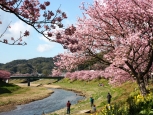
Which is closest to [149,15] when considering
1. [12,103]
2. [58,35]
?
[58,35]

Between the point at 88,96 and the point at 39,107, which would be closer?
the point at 39,107

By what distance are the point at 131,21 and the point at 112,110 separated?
6.49 m

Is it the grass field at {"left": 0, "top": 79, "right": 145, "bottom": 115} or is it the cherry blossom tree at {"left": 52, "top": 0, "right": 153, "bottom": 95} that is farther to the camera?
the grass field at {"left": 0, "top": 79, "right": 145, "bottom": 115}

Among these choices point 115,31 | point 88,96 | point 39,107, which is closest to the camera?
point 115,31

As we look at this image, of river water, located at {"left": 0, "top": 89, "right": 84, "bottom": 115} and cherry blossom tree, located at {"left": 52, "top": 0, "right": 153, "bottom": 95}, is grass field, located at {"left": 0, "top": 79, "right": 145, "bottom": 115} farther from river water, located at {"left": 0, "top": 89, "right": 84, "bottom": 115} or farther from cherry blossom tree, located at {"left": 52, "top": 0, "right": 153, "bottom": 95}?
cherry blossom tree, located at {"left": 52, "top": 0, "right": 153, "bottom": 95}

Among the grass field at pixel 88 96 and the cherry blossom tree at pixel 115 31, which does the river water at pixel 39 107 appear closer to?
the grass field at pixel 88 96

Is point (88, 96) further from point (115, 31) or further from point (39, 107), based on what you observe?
point (115, 31)

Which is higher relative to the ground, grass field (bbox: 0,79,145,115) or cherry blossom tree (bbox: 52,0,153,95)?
cherry blossom tree (bbox: 52,0,153,95)

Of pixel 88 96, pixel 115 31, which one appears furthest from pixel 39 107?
pixel 115 31

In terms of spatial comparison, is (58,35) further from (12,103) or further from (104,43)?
(12,103)

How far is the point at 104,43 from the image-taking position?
16.9 meters

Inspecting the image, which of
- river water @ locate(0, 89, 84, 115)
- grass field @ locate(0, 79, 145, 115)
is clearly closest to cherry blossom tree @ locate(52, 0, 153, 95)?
grass field @ locate(0, 79, 145, 115)

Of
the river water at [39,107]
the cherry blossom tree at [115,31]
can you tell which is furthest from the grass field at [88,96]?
the cherry blossom tree at [115,31]

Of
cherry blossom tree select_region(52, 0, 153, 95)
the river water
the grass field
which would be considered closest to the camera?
cherry blossom tree select_region(52, 0, 153, 95)
